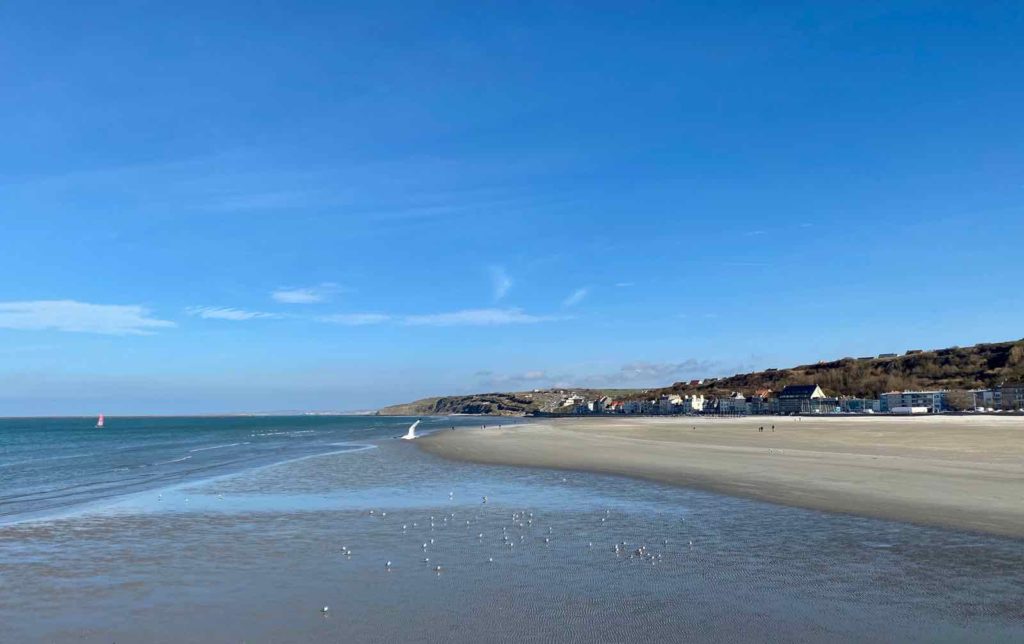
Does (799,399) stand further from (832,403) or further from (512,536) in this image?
(512,536)

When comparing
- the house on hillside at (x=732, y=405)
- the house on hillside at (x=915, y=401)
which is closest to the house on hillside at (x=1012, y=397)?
the house on hillside at (x=915, y=401)

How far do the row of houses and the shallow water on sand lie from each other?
383 ft

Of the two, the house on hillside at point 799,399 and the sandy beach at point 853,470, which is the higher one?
the house on hillside at point 799,399

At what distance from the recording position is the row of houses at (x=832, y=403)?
119000 millimetres

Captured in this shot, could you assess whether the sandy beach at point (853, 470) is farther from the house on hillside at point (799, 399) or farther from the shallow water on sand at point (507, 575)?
the house on hillside at point (799, 399)

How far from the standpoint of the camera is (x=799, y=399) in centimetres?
15938

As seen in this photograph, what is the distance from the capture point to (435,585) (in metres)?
12.4

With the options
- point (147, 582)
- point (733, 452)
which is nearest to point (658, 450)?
point (733, 452)

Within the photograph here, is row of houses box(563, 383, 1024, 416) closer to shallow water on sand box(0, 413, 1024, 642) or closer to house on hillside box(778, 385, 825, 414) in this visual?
house on hillside box(778, 385, 825, 414)

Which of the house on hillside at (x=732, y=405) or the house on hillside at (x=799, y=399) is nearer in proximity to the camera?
the house on hillside at (x=799, y=399)

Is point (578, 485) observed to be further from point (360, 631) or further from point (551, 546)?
point (360, 631)

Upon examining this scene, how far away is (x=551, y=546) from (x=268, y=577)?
5786 mm

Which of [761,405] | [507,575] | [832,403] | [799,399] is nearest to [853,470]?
[507,575]

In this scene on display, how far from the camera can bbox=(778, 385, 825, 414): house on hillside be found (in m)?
157
